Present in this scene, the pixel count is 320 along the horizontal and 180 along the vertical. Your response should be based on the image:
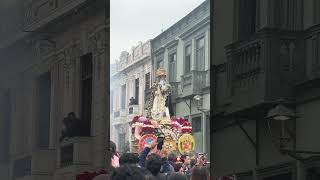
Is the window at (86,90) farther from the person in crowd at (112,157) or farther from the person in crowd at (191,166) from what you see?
the person in crowd at (191,166)

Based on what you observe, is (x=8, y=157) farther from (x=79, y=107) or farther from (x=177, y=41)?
(x=177, y=41)

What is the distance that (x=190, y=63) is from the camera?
4.06 feet

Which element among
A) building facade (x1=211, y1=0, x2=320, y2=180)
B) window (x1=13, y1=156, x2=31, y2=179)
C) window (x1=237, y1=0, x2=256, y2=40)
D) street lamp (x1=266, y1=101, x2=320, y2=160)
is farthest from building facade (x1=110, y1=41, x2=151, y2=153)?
window (x1=13, y1=156, x2=31, y2=179)

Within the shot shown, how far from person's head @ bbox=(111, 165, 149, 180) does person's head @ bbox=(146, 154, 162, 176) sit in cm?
11

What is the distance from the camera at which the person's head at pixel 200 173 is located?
45.8 inches

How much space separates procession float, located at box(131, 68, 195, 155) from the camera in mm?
1159

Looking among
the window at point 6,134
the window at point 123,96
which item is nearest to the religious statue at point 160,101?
the window at point 123,96

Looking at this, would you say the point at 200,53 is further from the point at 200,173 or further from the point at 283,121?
the point at 283,121

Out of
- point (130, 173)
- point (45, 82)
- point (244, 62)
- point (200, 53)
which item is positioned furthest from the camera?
point (45, 82)

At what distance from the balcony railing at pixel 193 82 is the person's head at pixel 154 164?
0.10 m

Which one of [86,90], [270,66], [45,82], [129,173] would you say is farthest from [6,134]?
[129,173]

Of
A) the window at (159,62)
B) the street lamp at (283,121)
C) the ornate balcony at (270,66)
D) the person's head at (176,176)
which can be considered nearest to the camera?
the person's head at (176,176)

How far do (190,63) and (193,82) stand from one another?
0.04m

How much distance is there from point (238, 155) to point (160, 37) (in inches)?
20.6
